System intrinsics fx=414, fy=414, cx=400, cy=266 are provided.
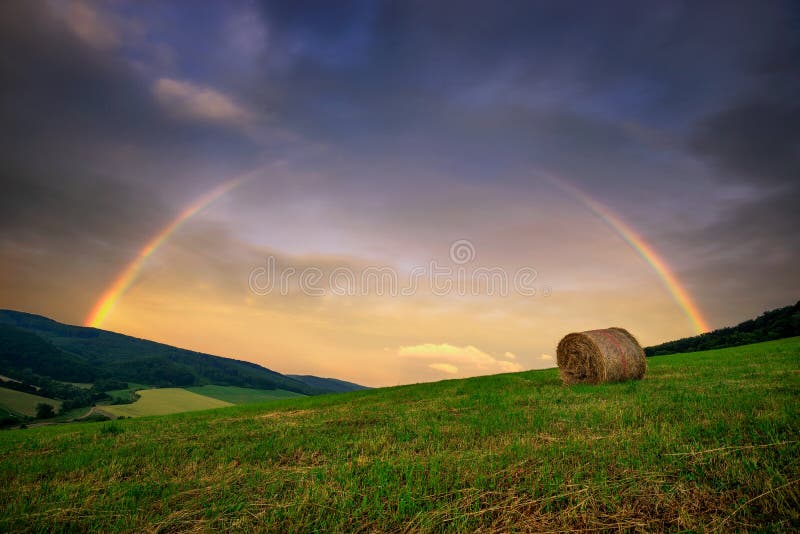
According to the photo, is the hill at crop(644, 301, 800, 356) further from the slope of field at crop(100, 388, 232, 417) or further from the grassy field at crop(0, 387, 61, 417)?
the grassy field at crop(0, 387, 61, 417)

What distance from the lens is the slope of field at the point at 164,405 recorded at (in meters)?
105

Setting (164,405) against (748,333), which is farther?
(164,405)

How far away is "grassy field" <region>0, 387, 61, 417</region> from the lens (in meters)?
116

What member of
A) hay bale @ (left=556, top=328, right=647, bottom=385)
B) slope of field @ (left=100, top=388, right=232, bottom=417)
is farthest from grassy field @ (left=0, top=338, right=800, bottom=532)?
slope of field @ (left=100, top=388, right=232, bottom=417)

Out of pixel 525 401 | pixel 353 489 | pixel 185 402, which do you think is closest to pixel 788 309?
pixel 525 401

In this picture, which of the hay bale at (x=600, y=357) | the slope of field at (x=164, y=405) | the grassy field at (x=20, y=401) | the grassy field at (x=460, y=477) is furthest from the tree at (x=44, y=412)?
the hay bale at (x=600, y=357)

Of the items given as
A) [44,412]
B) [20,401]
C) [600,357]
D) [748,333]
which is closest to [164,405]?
[44,412]

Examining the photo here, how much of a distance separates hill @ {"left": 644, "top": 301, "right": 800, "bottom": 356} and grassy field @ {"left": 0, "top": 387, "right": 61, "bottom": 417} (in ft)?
510

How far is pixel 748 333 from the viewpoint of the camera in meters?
58.3

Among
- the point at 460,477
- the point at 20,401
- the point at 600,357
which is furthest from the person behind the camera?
the point at 20,401

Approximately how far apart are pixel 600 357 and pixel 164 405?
12845 centimetres

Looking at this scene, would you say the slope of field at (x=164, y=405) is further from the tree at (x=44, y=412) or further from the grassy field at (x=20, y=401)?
the grassy field at (x=20, y=401)

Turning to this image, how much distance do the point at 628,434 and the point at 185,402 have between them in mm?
140799

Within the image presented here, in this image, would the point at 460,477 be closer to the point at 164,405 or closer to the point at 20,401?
the point at 164,405
